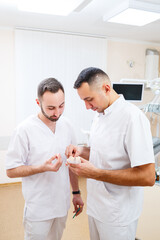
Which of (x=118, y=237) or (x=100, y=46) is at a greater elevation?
(x=100, y=46)

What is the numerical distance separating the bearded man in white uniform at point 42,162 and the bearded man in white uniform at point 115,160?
0.17 metres

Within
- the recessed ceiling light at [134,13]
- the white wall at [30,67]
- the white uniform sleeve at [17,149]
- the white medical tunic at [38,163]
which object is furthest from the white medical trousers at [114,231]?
the white wall at [30,67]

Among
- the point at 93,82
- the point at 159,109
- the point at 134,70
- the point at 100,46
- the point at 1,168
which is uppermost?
the point at 100,46

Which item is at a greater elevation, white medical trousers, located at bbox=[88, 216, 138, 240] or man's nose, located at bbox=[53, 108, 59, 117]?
man's nose, located at bbox=[53, 108, 59, 117]

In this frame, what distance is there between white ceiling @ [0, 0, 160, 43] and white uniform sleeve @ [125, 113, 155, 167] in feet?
5.32

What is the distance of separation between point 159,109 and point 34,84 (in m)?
2.19

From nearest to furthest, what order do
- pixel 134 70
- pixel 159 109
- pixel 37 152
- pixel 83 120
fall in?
1. pixel 37 152
2. pixel 159 109
3. pixel 83 120
4. pixel 134 70

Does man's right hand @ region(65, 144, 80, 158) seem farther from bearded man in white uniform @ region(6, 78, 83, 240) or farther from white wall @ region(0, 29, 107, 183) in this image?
white wall @ region(0, 29, 107, 183)

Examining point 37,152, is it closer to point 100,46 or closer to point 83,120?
point 83,120

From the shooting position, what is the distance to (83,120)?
13.4 feet

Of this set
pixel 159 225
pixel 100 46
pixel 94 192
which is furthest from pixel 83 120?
pixel 94 192

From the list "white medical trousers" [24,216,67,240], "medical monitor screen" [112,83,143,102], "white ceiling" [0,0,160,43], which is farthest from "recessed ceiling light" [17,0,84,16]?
"white medical trousers" [24,216,67,240]

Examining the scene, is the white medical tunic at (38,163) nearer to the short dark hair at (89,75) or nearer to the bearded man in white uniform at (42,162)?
the bearded man in white uniform at (42,162)

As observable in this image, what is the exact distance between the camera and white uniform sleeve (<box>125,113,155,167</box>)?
3.78 ft
